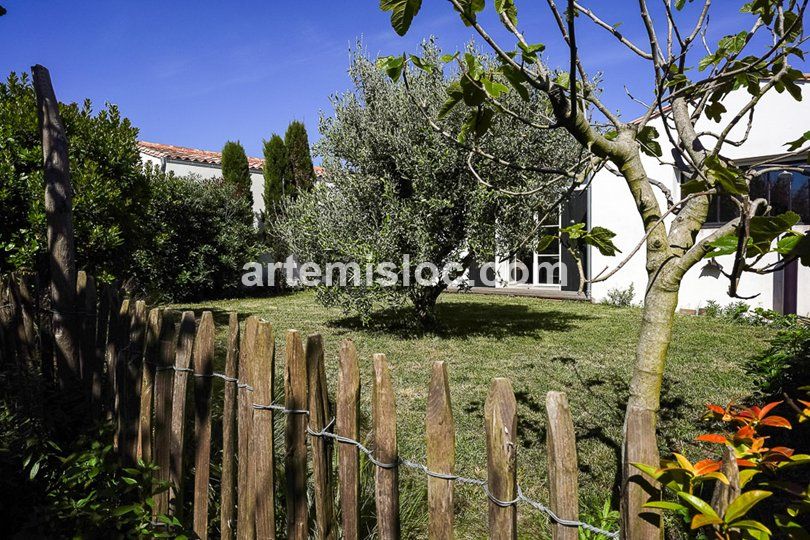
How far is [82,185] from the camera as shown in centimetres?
696

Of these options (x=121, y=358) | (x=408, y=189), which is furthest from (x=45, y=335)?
(x=408, y=189)

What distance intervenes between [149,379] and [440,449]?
176cm

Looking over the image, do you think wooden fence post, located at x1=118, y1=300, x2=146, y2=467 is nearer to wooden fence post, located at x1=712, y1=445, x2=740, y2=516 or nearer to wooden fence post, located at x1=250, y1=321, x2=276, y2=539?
wooden fence post, located at x1=250, y1=321, x2=276, y2=539

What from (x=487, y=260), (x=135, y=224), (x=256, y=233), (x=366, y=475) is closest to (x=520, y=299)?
(x=487, y=260)

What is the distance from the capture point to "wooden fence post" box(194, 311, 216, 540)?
2262 millimetres

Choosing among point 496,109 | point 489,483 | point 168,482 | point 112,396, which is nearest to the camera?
point 489,483

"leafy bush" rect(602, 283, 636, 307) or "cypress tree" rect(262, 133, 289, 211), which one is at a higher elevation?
"cypress tree" rect(262, 133, 289, 211)

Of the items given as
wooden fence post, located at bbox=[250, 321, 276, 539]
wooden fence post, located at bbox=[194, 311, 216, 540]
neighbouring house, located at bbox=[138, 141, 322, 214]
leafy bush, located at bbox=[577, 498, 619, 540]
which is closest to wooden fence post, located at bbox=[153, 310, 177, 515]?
wooden fence post, located at bbox=[194, 311, 216, 540]

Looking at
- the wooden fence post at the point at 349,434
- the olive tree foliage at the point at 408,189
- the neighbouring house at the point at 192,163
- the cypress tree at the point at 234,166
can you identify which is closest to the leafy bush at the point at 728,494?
the wooden fence post at the point at 349,434

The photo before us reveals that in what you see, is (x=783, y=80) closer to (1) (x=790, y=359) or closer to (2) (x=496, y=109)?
(2) (x=496, y=109)

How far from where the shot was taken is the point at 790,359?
13.7ft

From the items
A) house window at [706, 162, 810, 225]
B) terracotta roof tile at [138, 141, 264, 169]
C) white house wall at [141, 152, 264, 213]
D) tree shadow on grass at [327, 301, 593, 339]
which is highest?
terracotta roof tile at [138, 141, 264, 169]

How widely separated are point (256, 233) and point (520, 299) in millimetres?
8239

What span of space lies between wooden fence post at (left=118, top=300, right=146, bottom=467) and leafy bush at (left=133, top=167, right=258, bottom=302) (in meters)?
11.5
